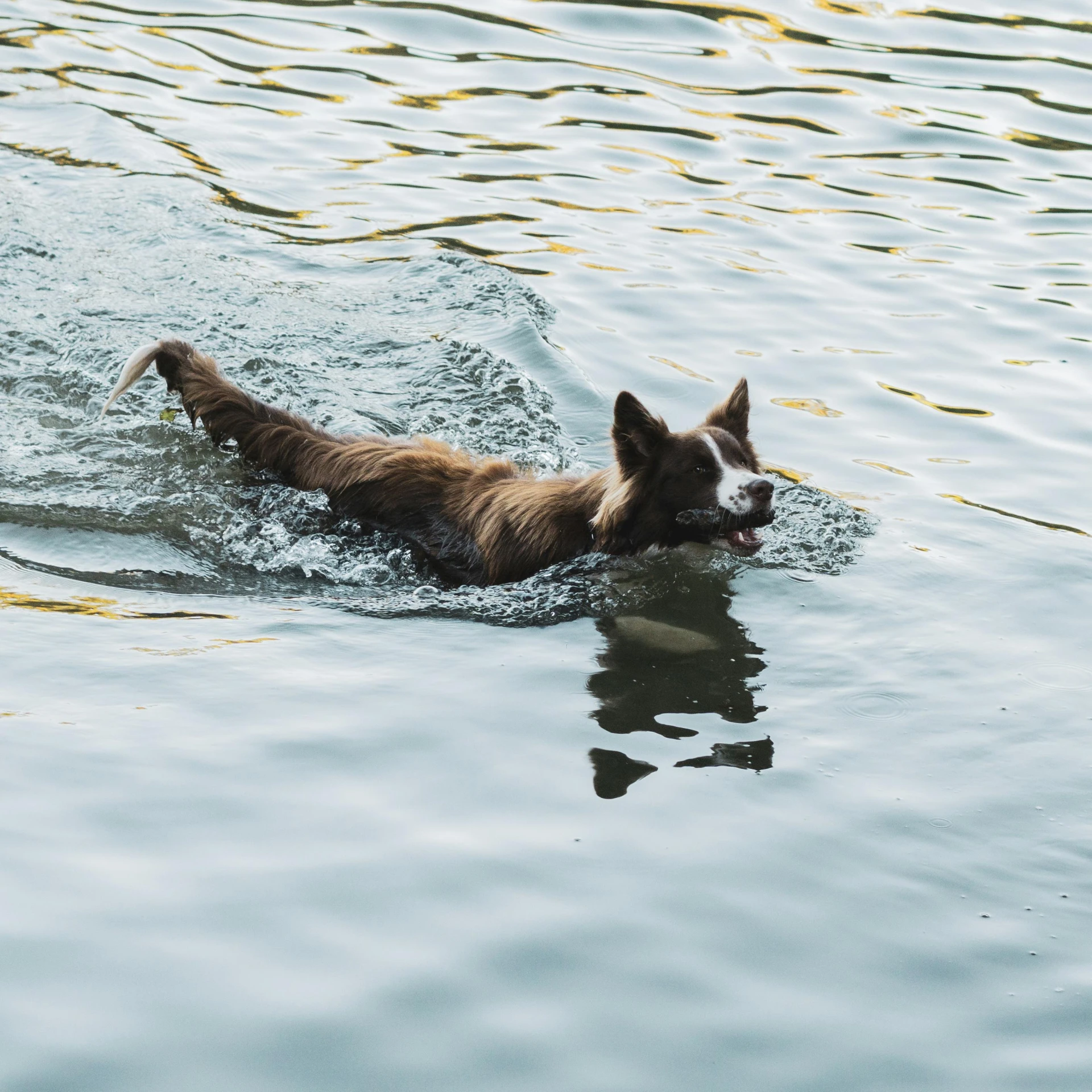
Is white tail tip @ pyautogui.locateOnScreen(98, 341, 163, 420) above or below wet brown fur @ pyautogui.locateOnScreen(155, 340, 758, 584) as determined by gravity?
above

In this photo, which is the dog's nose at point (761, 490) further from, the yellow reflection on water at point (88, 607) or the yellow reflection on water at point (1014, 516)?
the yellow reflection on water at point (88, 607)

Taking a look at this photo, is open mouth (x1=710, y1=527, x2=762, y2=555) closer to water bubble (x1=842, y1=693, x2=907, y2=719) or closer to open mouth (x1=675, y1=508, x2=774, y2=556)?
open mouth (x1=675, y1=508, x2=774, y2=556)

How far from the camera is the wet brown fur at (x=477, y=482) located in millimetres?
6215

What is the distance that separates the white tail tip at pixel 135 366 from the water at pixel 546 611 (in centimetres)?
57

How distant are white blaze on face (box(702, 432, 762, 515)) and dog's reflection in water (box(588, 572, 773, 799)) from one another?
0.51 metres

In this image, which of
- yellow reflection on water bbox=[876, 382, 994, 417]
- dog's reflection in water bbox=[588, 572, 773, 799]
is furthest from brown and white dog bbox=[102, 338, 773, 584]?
yellow reflection on water bbox=[876, 382, 994, 417]

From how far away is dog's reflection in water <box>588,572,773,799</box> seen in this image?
4.86 meters

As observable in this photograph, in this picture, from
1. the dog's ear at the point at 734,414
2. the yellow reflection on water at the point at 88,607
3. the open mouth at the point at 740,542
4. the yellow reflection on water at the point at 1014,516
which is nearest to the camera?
the yellow reflection on water at the point at 88,607

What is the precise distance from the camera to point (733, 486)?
6078 mm

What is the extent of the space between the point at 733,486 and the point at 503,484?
1189 mm

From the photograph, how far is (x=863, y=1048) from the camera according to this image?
3.47m

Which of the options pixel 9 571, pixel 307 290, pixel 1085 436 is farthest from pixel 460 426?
pixel 1085 436

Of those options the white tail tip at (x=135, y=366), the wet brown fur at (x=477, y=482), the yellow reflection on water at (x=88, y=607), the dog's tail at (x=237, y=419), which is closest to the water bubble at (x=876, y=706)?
the wet brown fur at (x=477, y=482)

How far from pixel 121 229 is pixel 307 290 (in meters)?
1.64
